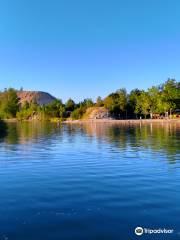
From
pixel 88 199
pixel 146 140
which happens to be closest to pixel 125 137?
pixel 146 140

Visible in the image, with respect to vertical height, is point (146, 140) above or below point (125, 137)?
below

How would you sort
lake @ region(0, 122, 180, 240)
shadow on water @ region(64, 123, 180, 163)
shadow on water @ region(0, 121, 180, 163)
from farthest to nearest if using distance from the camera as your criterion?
shadow on water @ region(0, 121, 180, 163) < shadow on water @ region(64, 123, 180, 163) < lake @ region(0, 122, 180, 240)

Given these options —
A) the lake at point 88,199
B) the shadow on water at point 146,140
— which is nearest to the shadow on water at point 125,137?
the shadow on water at point 146,140

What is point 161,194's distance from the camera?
21.7m

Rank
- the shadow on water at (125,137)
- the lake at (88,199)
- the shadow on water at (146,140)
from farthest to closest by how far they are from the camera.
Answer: the shadow on water at (125,137) < the shadow on water at (146,140) < the lake at (88,199)

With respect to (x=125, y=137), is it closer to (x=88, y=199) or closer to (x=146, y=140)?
(x=146, y=140)

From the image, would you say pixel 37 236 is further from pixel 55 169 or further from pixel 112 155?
pixel 112 155

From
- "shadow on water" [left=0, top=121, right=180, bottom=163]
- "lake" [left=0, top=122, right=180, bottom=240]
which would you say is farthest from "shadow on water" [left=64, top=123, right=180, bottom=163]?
"lake" [left=0, top=122, right=180, bottom=240]

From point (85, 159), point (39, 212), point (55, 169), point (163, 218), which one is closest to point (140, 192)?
point (163, 218)

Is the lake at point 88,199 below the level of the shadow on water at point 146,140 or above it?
below

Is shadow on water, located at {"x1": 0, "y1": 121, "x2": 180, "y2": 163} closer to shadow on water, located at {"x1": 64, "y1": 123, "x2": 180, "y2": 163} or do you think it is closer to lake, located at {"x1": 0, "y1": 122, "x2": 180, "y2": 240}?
shadow on water, located at {"x1": 64, "y1": 123, "x2": 180, "y2": 163}

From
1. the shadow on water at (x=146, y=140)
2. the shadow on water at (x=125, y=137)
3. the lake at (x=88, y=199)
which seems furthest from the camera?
the shadow on water at (x=125, y=137)

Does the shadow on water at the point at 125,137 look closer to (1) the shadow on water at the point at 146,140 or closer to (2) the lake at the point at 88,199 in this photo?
(1) the shadow on water at the point at 146,140

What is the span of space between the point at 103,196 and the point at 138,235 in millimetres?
6689
